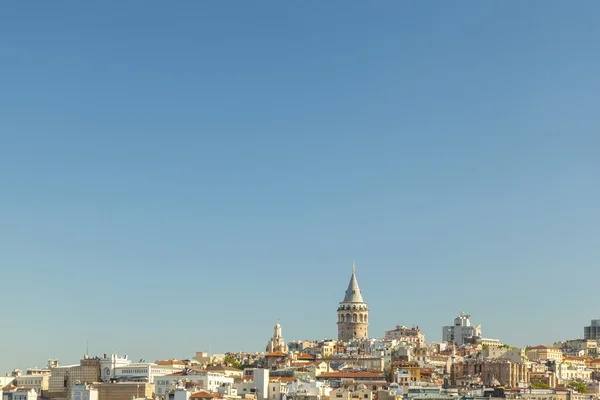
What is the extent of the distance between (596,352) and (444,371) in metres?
45.4

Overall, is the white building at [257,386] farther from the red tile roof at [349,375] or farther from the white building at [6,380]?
the white building at [6,380]

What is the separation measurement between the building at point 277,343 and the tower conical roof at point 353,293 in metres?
11.9

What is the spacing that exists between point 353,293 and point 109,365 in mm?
51701

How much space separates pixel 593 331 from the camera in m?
163

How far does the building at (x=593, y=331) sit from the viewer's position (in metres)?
162

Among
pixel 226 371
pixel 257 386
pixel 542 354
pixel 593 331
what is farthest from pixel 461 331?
pixel 257 386

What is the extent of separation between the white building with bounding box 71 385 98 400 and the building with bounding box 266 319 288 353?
152 feet

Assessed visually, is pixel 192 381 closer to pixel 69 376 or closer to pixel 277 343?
pixel 69 376

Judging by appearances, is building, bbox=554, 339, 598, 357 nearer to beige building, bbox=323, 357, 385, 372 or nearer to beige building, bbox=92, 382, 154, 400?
beige building, bbox=323, 357, 385, 372

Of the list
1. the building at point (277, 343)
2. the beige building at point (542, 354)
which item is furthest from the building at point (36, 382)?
the beige building at point (542, 354)

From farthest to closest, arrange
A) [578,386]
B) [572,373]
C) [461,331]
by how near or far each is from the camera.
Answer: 1. [461,331]
2. [572,373]
3. [578,386]

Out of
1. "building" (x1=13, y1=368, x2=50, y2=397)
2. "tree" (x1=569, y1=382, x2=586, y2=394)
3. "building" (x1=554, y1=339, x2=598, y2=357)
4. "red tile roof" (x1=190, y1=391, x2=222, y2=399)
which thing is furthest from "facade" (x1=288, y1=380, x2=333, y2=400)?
"building" (x1=554, y1=339, x2=598, y2=357)

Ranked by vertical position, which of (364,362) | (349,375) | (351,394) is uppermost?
(364,362)

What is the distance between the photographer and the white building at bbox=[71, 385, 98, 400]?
77.1 metres
